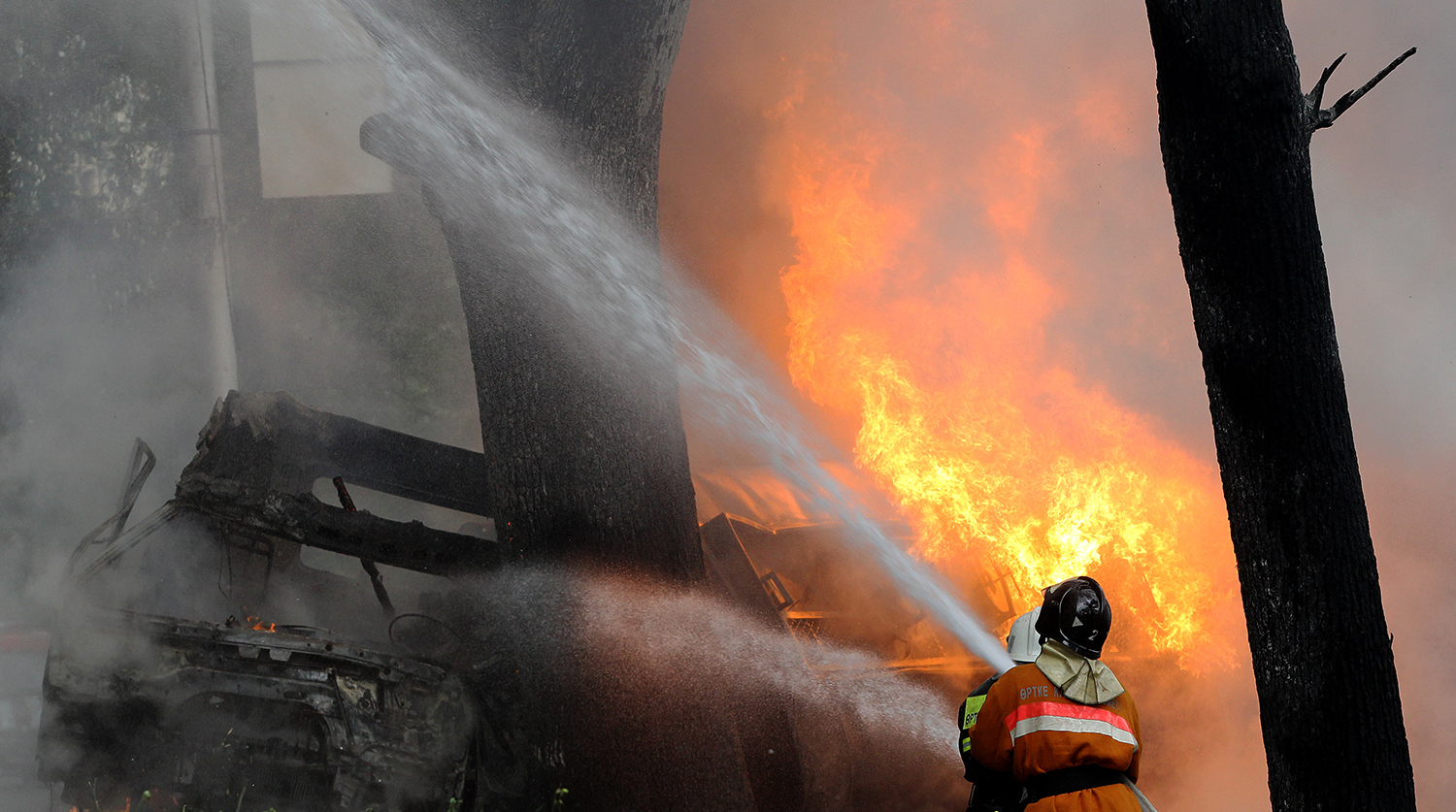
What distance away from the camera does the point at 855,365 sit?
32.2ft

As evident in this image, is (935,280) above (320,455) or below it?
above

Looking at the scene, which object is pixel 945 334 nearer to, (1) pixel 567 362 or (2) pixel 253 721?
(1) pixel 567 362

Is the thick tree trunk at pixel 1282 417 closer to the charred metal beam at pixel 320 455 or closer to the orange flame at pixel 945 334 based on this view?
the charred metal beam at pixel 320 455

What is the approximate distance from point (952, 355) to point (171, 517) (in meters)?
6.79

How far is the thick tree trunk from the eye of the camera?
3.50m

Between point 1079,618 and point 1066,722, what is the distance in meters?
0.32

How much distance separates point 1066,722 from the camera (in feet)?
9.87

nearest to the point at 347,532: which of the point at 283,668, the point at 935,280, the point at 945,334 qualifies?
the point at 283,668

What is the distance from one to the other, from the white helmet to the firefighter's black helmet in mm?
122

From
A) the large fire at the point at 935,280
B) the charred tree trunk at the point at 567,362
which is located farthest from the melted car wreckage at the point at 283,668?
the large fire at the point at 935,280

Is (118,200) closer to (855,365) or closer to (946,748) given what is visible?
(855,365)

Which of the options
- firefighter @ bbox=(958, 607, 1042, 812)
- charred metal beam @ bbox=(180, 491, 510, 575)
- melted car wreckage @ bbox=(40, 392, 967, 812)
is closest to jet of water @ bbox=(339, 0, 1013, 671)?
melted car wreckage @ bbox=(40, 392, 967, 812)

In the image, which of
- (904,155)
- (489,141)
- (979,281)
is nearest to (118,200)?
(489,141)

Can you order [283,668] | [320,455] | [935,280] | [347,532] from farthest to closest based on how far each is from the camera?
1. [935,280]
2. [320,455]
3. [347,532]
4. [283,668]
